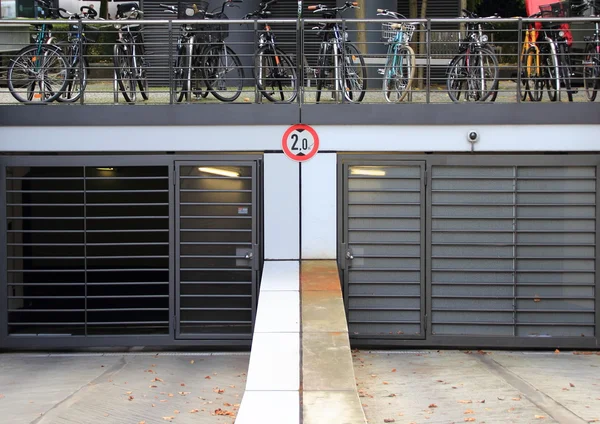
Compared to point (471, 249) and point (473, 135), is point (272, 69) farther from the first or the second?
point (471, 249)

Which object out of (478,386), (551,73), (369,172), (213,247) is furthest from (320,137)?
(478,386)

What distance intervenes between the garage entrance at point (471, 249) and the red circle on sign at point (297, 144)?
0.42 metres

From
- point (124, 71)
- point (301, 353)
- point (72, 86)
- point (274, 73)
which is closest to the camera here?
point (301, 353)

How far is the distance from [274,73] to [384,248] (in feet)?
8.77

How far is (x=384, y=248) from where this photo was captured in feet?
33.4

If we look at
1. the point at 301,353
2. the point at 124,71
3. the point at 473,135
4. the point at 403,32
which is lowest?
the point at 301,353

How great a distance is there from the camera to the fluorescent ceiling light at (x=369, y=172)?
1015 centimetres

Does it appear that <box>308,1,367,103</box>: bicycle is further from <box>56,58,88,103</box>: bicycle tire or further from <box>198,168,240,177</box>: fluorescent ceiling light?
<box>56,58,88,103</box>: bicycle tire

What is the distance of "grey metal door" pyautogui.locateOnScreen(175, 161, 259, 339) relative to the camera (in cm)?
1016

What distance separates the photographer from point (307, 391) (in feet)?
22.3

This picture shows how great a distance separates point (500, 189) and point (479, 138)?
71 centimetres

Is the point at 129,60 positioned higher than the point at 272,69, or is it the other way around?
the point at 129,60

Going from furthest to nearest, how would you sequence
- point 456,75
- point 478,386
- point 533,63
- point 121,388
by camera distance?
1. point 533,63
2. point 456,75
3. point 121,388
4. point 478,386

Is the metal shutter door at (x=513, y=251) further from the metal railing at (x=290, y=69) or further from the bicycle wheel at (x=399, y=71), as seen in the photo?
the bicycle wheel at (x=399, y=71)
